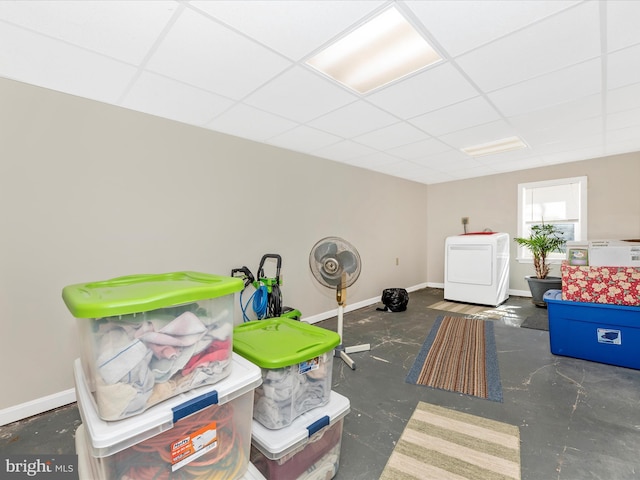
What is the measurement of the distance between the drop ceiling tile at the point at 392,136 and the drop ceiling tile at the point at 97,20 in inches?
83.8

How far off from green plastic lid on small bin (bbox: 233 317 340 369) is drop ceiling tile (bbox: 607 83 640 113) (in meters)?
2.95

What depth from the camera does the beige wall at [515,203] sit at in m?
4.14

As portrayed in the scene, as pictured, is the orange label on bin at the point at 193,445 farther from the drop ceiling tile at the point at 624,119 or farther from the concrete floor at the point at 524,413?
the drop ceiling tile at the point at 624,119

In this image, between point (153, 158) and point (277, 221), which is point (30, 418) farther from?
point (277, 221)

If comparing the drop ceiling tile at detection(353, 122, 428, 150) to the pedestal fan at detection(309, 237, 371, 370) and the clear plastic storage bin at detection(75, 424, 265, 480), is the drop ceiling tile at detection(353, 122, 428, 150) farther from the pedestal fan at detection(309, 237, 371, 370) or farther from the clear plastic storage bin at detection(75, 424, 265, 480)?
the clear plastic storage bin at detection(75, 424, 265, 480)

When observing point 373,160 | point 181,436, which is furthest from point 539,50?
point 181,436

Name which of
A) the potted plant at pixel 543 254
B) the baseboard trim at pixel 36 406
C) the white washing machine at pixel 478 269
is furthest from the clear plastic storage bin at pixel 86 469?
the potted plant at pixel 543 254

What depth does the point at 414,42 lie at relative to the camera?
1.71 metres

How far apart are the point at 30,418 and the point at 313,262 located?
7.40 ft

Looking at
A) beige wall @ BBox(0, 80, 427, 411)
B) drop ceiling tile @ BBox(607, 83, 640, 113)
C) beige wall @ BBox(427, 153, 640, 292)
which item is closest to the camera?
beige wall @ BBox(0, 80, 427, 411)

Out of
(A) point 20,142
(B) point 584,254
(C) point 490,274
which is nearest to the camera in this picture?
(A) point 20,142

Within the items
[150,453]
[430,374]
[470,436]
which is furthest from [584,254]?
[150,453]

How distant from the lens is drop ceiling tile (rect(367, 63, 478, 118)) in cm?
201

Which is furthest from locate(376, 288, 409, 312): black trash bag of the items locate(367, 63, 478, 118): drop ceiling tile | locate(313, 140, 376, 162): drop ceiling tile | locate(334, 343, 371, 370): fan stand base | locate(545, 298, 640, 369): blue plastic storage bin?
locate(367, 63, 478, 118): drop ceiling tile
